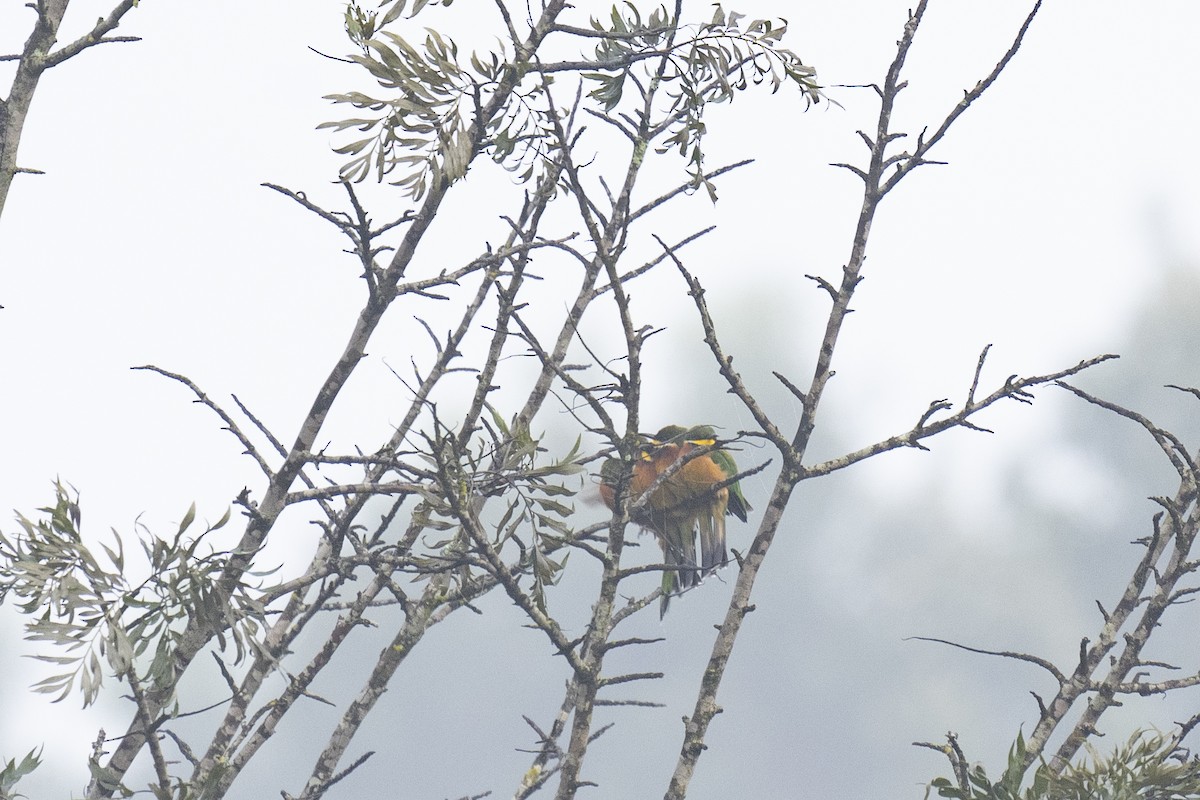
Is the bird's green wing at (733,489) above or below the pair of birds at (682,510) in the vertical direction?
above

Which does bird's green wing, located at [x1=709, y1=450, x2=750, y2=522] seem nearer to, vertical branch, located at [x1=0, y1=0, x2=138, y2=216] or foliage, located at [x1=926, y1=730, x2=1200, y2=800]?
foliage, located at [x1=926, y1=730, x2=1200, y2=800]

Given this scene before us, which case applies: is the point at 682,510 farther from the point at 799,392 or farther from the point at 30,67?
the point at 30,67

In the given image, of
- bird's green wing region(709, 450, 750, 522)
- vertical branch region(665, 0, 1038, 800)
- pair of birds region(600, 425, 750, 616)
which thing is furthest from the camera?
bird's green wing region(709, 450, 750, 522)

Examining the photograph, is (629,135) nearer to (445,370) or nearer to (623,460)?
(445,370)

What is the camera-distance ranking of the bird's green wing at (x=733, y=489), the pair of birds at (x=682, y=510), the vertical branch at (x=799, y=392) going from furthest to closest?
the bird's green wing at (x=733, y=489) < the pair of birds at (x=682, y=510) < the vertical branch at (x=799, y=392)

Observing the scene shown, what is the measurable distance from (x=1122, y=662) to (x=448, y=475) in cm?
311

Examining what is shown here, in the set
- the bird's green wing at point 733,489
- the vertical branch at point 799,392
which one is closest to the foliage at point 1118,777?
the vertical branch at point 799,392

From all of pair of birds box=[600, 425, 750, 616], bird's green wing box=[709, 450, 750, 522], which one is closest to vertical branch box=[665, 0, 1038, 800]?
pair of birds box=[600, 425, 750, 616]

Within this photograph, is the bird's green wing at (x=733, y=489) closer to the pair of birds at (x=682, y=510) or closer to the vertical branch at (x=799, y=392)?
the pair of birds at (x=682, y=510)

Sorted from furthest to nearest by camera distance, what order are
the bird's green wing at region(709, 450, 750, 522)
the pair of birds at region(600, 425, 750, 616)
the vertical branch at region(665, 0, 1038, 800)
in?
the bird's green wing at region(709, 450, 750, 522)
the pair of birds at region(600, 425, 750, 616)
the vertical branch at region(665, 0, 1038, 800)

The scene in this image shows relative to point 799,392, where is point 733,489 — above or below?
above

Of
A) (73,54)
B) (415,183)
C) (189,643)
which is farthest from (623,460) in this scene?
(73,54)

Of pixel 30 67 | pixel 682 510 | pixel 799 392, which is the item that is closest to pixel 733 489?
pixel 682 510

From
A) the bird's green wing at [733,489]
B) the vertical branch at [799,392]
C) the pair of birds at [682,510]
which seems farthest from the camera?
the bird's green wing at [733,489]
